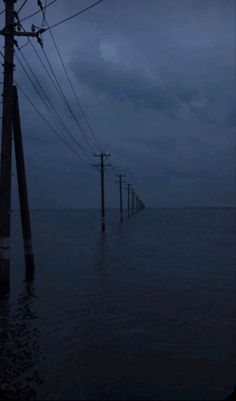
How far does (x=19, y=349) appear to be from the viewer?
12.6 meters

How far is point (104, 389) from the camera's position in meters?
10.0

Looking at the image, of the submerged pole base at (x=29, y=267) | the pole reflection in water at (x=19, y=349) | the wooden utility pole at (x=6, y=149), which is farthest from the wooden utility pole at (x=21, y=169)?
the pole reflection in water at (x=19, y=349)

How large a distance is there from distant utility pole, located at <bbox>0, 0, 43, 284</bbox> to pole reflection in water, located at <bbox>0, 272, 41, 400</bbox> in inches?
87.1

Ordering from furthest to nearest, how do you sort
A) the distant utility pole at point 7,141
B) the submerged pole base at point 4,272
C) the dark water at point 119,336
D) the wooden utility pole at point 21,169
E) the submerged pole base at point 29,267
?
1. the submerged pole base at point 29,267
2. the wooden utility pole at point 21,169
3. the submerged pole base at point 4,272
4. the distant utility pole at point 7,141
5. the dark water at point 119,336

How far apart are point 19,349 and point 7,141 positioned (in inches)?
376

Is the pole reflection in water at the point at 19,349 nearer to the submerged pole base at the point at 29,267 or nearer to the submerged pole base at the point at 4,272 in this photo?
the submerged pole base at the point at 4,272

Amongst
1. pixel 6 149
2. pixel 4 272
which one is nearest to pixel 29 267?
pixel 4 272

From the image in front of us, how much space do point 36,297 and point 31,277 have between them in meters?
5.07

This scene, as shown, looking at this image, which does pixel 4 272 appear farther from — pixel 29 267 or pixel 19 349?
pixel 19 349

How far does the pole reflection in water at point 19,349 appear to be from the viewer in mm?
10008

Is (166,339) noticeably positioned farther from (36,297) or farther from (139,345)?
(36,297)

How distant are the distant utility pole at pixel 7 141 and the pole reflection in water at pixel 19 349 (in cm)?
221

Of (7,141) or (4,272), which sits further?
(4,272)

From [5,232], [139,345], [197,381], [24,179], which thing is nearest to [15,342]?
[139,345]
